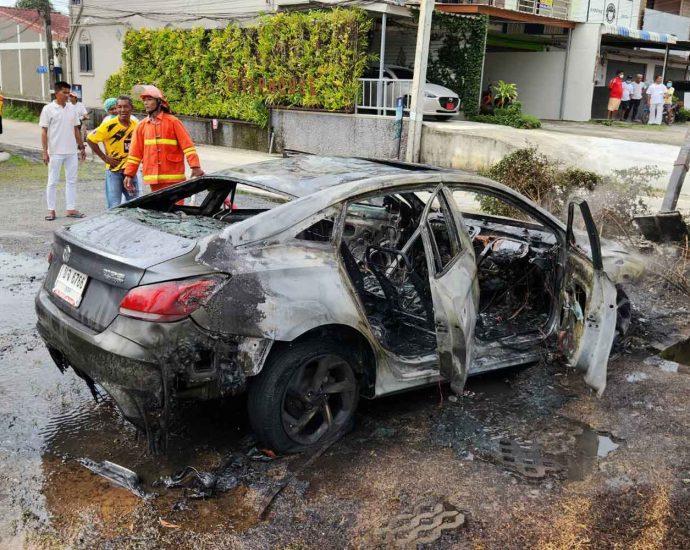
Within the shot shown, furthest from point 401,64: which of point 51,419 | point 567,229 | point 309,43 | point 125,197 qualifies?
point 51,419

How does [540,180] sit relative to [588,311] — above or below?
above

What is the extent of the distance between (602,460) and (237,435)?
1.97 m

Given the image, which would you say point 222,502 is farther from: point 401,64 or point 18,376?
point 401,64

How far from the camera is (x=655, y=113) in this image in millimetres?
24406

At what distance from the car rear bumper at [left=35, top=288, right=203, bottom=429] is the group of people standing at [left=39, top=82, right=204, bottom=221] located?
2.59 m

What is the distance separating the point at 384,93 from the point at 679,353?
1245cm

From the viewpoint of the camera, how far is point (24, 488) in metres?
3.36

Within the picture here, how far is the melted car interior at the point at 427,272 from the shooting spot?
4516mm

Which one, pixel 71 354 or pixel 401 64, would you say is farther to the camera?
pixel 401 64

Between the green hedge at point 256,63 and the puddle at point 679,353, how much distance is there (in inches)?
493

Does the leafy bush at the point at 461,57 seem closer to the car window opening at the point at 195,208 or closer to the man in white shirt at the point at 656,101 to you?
the man in white shirt at the point at 656,101

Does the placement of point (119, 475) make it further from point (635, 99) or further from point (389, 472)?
point (635, 99)

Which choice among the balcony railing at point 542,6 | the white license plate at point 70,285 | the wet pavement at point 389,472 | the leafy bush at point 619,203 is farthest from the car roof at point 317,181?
the balcony railing at point 542,6

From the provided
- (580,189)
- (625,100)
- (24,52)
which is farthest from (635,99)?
(24,52)
